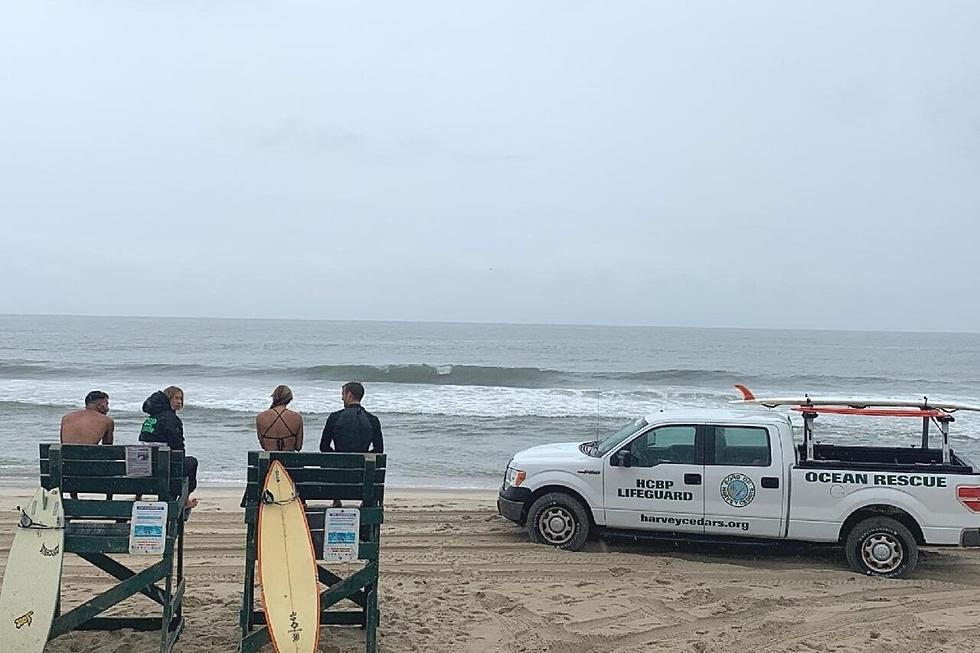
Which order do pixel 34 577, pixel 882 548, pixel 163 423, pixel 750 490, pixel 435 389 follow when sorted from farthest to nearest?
pixel 435 389 < pixel 750 490 < pixel 882 548 < pixel 163 423 < pixel 34 577

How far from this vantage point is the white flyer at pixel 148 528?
208 inches

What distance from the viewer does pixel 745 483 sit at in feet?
28.2

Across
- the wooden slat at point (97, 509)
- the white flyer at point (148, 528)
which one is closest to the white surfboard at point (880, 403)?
the white flyer at point (148, 528)

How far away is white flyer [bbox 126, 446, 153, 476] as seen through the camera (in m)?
5.32

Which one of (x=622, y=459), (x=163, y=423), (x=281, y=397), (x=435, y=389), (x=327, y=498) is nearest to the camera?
(x=327, y=498)

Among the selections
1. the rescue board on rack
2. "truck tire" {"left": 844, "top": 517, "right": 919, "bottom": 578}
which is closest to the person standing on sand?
the rescue board on rack

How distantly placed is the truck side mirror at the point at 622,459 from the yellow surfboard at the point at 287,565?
4.24m

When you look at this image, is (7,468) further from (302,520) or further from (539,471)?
(302,520)

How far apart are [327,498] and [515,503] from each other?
155 inches

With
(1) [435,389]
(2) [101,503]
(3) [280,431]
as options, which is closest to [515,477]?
(3) [280,431]

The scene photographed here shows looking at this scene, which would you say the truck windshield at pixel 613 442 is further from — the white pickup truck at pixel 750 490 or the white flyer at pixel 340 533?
the white flyer at pixel 340 533

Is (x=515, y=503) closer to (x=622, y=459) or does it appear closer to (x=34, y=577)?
(x=622, y=459)

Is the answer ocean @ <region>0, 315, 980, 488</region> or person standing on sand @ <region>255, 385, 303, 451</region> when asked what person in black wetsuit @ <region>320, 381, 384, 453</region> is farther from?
ocean @ <region>0, 315, 980, 488</region>

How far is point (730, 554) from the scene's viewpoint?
9.03m
